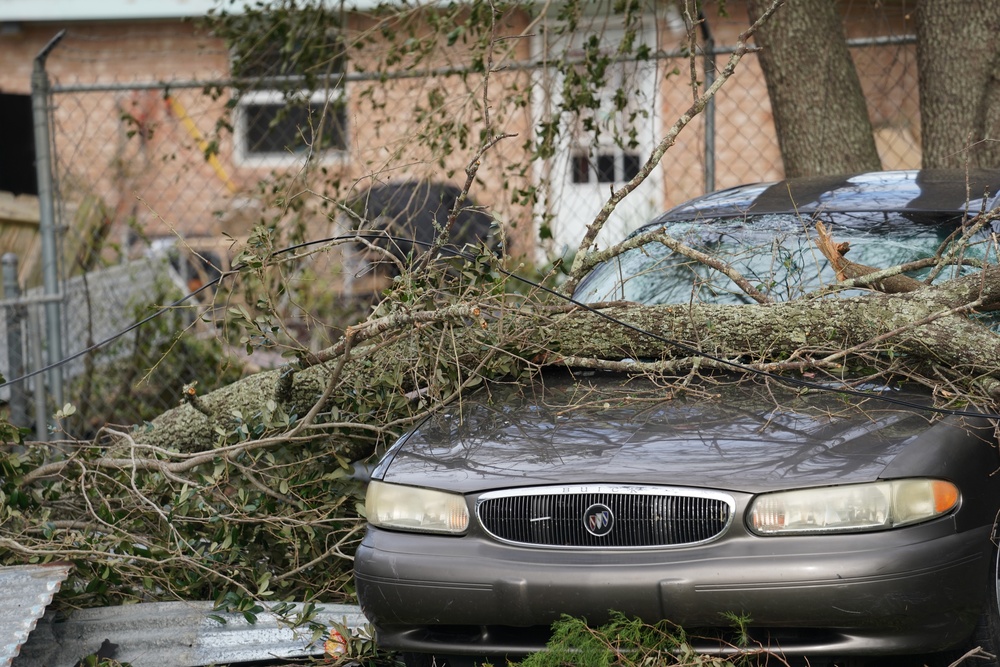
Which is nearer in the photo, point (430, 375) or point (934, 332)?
point (934, 332)

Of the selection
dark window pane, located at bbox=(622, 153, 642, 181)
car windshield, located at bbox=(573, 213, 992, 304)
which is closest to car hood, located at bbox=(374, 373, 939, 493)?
car windshield, located at bbox=(573, 213, 992, 304)

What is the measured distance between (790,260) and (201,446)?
2615mm

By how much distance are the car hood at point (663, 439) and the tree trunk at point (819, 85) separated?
3.28 m

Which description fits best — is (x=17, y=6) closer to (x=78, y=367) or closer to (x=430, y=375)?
(x=78, y=367)

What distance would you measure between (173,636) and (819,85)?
4.67 meters

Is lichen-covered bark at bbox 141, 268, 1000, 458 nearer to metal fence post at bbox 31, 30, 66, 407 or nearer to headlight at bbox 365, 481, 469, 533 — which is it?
headlight at bbox 365, 481, 469, 533

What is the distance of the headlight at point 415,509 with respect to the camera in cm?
319

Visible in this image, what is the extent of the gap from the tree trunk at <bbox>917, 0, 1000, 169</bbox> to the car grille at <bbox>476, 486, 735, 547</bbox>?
4.00 m

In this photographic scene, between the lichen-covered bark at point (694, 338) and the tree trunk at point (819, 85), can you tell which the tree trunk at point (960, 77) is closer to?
the tree trunk at point (819, 85)

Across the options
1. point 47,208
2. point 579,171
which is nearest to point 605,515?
point 47,208

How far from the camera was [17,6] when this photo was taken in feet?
44.8

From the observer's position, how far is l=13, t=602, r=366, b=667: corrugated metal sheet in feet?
12.5

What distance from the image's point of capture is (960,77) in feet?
20.4

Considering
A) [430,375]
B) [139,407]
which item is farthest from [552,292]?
[139,407]
